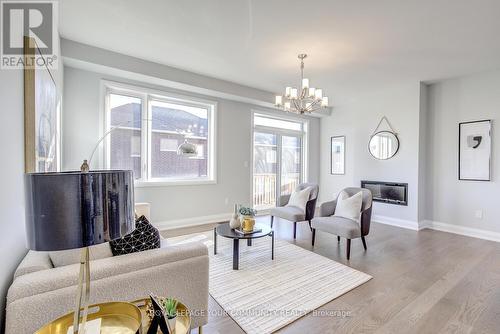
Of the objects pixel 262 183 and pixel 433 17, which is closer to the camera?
pixel 433 17

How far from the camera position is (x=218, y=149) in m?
4.95

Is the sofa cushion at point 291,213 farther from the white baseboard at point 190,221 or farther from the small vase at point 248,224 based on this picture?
the white baseboard at point 190,221

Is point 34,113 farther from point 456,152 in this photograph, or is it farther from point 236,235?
point 456,152

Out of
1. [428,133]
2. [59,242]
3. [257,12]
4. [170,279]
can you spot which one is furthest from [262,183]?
[59,242]

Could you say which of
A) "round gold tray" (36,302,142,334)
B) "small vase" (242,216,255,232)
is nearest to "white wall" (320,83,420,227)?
"small vase" (242,216,255,232)

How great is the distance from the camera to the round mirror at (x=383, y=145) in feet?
15.9

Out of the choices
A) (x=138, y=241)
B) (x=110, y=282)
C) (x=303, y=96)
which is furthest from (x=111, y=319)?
(x=303, y=96)

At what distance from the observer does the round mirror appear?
4.85m

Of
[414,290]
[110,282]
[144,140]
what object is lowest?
[414,290]

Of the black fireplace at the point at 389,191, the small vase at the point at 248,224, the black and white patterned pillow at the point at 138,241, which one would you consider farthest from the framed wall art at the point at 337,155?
the black and white patterned pillow at the point at 138,241

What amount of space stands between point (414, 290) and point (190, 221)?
3555 millimetres

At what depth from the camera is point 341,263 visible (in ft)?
9.58

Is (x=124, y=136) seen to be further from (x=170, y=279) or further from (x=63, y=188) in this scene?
(x=63, y=188)

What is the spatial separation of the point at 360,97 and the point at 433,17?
3.02 meters
